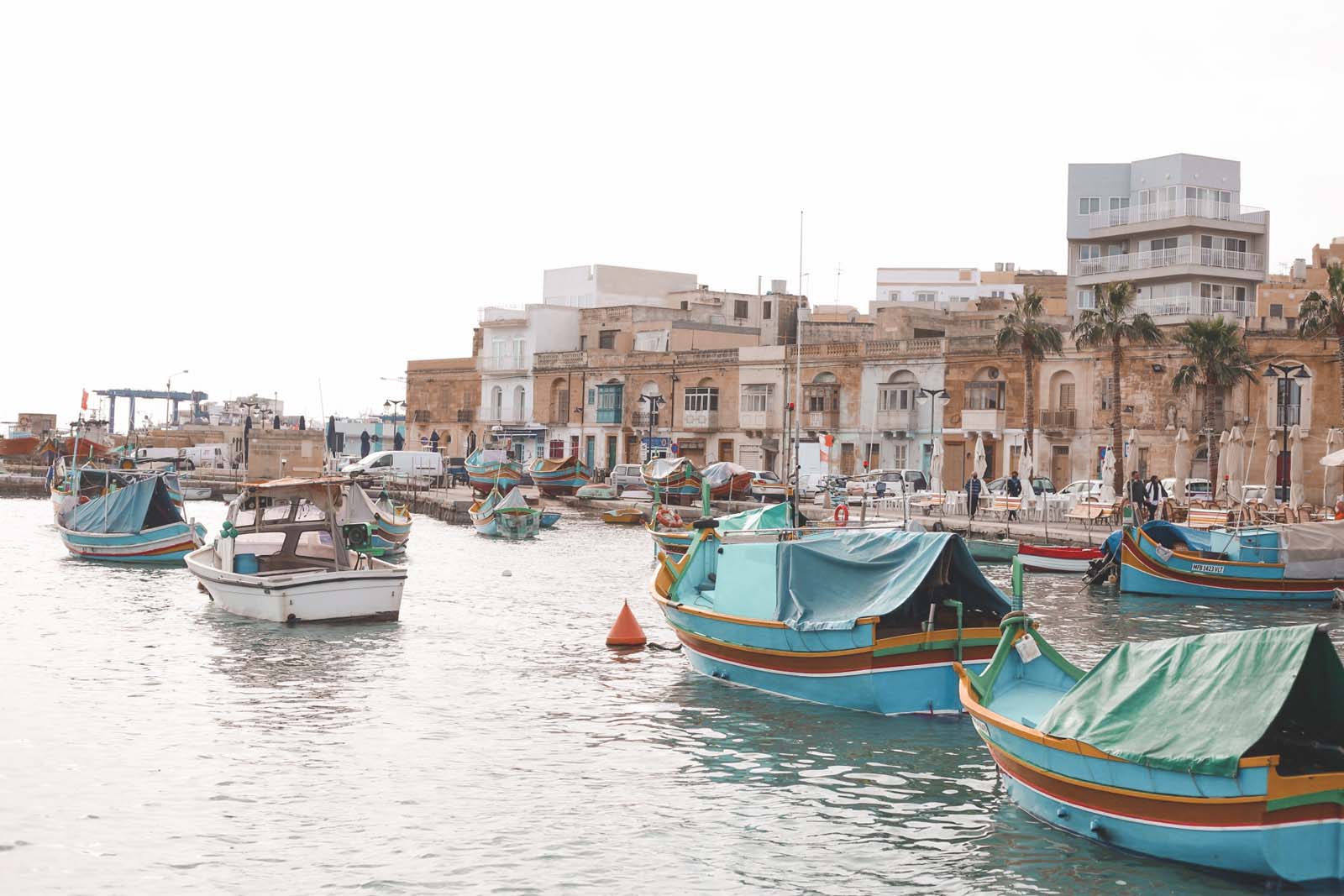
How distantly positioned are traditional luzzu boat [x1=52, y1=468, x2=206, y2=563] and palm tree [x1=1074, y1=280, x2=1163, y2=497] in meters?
33.0

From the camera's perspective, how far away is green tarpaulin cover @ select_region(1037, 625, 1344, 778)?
1140cm

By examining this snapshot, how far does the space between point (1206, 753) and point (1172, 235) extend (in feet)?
202

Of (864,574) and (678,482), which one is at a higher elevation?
(678,482)

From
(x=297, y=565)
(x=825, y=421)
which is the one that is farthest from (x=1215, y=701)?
(x=825, y=421)

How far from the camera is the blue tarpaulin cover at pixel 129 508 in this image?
3941 centimetres

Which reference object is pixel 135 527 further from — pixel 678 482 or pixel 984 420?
pixel 984 420

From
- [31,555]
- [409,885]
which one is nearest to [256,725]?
[409,885]

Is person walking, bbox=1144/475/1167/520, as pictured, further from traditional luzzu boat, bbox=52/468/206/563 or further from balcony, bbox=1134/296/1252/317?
traditional luzzu boat, bbox=52/468/206/563

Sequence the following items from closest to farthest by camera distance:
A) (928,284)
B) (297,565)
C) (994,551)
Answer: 1. (297,565)
2. (994,551)
3. (928,284)

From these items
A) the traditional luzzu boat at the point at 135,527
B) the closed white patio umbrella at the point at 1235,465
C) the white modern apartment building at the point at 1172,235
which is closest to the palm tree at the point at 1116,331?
the closed white patio umbrella at the point at 1235,465

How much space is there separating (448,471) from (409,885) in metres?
72.0

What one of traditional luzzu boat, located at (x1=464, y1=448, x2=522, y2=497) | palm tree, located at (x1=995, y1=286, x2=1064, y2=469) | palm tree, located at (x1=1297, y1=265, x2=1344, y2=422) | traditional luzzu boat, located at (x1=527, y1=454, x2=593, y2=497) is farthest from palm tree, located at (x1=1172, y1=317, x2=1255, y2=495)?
traditional luzzu boat, located at (x1=527, y1=454, x2=593, y2=497)

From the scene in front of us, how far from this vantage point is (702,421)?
7831cm

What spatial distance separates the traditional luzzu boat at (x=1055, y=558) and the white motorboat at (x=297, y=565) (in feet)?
60.8
